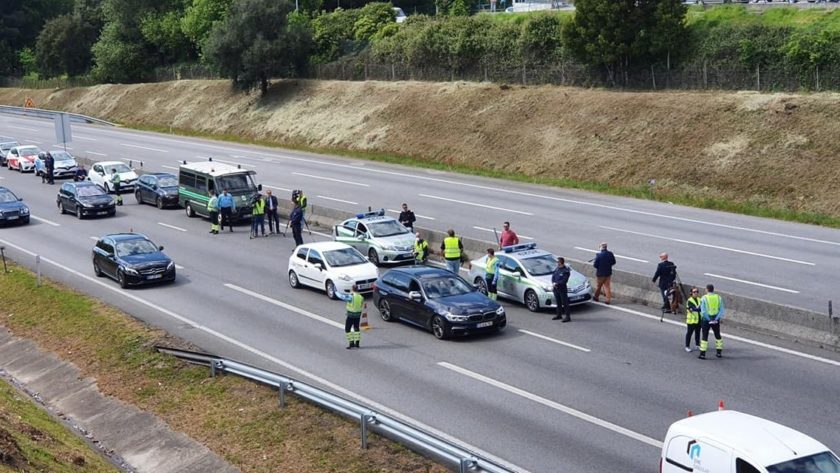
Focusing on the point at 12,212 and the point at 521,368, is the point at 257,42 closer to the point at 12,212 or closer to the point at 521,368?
the point at 12,212

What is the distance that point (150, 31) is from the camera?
9788 centimetres

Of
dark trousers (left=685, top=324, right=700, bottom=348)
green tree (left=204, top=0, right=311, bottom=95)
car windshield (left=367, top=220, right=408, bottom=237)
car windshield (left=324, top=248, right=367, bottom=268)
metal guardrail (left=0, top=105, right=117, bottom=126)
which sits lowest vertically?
dark trousers (left=685, top=324, right=700, bottom=348)

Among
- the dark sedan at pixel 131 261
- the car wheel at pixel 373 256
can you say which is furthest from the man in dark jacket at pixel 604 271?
the dark sedan at pixel 131 261

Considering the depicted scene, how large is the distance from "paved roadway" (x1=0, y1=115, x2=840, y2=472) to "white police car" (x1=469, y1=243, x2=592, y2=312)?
46cm

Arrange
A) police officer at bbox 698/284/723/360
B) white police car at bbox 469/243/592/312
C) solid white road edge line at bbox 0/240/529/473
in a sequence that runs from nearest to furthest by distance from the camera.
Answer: solid white road edge line at bbox 0/240/529/473, police officer at bbox 698/284/723/360, white police car at bbox 469/243/592/312

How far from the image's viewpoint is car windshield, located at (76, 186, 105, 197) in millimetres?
40562

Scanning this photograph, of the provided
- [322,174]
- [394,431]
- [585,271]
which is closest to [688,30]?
[322,174]

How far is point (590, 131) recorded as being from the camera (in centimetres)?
4881

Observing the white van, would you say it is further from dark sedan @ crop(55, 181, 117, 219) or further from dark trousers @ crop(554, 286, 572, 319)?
dark sedan @ crop(55, 181, 117, 219)

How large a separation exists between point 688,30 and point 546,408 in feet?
131

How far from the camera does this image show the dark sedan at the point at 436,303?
2147cm

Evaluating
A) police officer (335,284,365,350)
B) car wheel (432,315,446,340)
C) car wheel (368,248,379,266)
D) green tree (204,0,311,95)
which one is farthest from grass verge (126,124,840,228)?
police officer (335,284,365,350)

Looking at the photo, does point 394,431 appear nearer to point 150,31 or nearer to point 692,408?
point 692,408

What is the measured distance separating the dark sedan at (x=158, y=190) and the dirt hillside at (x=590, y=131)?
17153 mm
